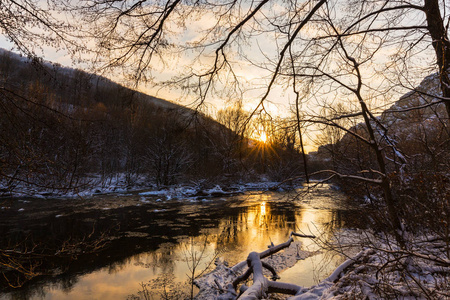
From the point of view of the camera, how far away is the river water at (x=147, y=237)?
699 cm

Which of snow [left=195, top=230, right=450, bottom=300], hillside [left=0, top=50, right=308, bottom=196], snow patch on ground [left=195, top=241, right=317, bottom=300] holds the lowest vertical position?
snow patch on ground [left=195, top=241, right=317, bottom=300]

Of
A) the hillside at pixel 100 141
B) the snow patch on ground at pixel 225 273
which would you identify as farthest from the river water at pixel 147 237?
the hillside at pixel 100 141

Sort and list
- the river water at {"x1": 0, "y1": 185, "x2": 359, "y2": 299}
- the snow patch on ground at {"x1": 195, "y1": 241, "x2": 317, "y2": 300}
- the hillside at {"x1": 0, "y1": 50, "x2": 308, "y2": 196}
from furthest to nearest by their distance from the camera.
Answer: the river water at {"x1": 0, "y1": 185, "x2": 359, "y2": 299}, the snow patch on ground at {"x1": 195, "y1": 241, "x2": 317, "y2": 300}, the hillside at {"x1": 0, "y1": 50, "x2": 308, "y2": 196}

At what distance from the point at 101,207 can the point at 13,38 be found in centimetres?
1616

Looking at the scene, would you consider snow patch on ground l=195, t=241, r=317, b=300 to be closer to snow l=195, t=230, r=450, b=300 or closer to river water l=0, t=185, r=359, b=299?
snow l=195, t=230, r=450, b=300

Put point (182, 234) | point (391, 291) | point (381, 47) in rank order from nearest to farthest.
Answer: point (391, 291) → point (381, 47) → point (182, 234)

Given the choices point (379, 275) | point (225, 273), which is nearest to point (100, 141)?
point (225, 273)

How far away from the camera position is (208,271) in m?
7.70

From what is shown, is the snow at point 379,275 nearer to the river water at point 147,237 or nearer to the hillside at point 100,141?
the river water at point 147,237

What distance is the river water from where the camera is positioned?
699 cm

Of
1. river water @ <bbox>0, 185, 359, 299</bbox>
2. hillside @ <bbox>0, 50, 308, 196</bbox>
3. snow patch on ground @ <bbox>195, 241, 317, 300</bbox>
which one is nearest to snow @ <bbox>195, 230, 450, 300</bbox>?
snow patch on ground @ <bbox>195, 241, 317, 300</bbox>

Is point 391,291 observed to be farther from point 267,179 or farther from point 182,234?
point 267,179

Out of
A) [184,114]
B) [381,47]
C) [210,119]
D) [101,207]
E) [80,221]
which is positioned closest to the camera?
[184,114]

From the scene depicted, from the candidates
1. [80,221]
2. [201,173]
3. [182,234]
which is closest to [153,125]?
[201,173]
